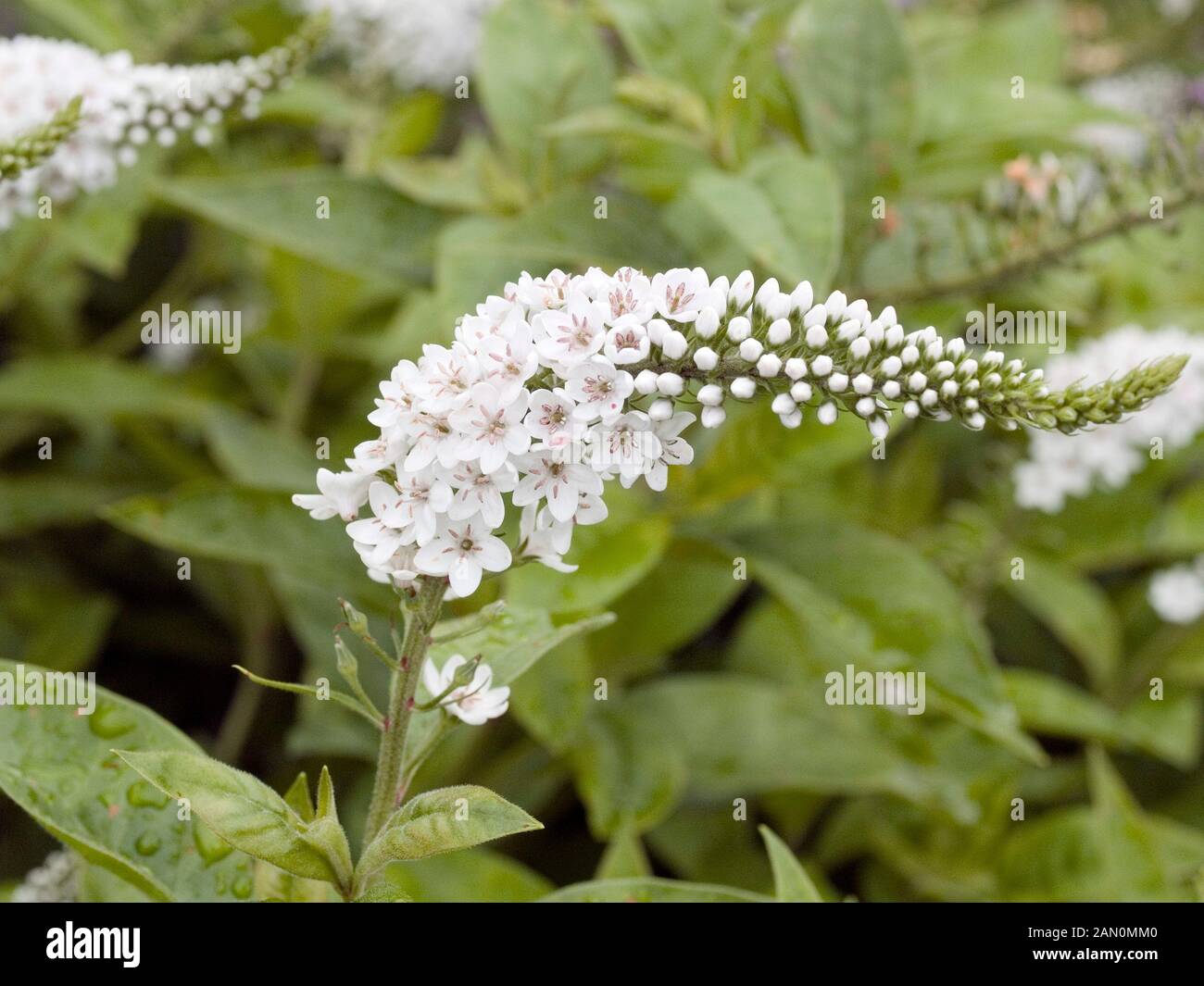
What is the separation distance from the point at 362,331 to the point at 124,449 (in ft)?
2.18

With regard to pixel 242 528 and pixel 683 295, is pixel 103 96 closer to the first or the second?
pixel 242 528

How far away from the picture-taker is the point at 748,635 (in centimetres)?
252

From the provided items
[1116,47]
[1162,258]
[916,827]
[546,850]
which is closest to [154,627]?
[546,850]

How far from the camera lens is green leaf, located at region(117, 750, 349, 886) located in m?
1.09

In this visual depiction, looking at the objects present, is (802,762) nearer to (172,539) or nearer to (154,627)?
(172,539)

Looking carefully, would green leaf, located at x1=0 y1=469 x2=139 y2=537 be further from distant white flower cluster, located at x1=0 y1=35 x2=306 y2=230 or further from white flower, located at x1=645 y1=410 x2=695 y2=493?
white flower, located at x1=645 y1=410 x2=695 y2=493

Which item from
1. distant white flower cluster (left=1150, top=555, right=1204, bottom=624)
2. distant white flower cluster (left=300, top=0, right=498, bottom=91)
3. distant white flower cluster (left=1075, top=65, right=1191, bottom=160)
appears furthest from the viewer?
distant white flower cluster (left=1075, top=65, right=1191, bottom=160)

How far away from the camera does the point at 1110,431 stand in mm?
2258

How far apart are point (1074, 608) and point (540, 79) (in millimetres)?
1503

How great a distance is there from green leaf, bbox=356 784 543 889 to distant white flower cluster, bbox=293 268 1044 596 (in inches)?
8.3

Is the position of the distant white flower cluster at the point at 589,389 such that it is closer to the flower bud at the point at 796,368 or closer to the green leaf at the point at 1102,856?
the flower bud at the point at 796,368

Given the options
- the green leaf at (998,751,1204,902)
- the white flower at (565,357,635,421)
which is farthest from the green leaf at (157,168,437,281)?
the green leaf at (998,751,1204,902)

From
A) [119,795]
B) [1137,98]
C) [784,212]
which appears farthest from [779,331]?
[1137,98]

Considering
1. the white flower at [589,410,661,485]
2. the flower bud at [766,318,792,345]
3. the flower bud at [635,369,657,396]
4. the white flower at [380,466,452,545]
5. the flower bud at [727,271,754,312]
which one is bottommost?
the white flower at [380,466,452,545]
